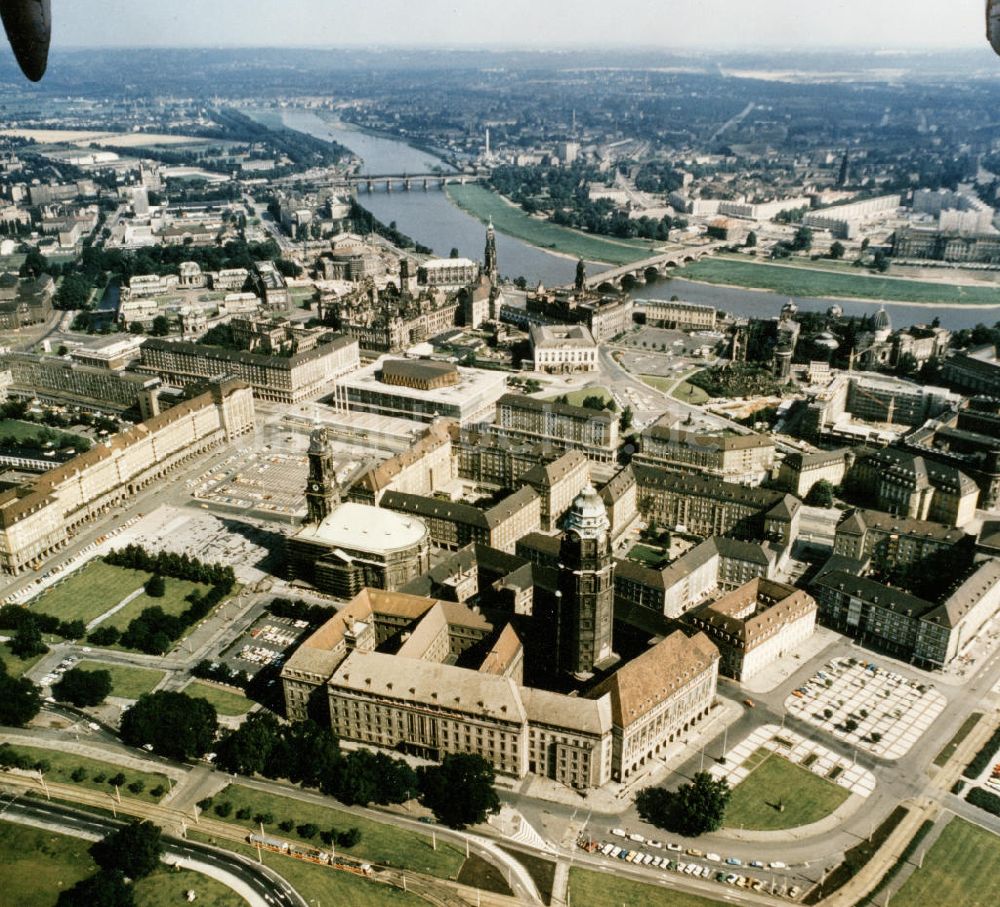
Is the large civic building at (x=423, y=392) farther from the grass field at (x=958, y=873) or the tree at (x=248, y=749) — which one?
the grass field at (x=958, y=873)

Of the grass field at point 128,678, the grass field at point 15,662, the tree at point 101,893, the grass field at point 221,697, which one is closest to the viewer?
the tree at point 101,893

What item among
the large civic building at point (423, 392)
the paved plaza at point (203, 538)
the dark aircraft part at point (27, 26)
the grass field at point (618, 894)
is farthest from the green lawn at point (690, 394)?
the dark aircraft part at point (27, 26)

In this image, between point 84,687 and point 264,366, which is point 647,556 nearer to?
point 84,687

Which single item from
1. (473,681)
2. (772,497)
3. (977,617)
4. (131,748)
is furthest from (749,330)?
(131,748)

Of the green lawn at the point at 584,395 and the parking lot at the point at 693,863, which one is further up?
the green lawn at the point at 584,395

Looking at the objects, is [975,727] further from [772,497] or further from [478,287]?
[478,287]

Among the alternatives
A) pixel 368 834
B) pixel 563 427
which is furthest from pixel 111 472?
pixel 368 834
